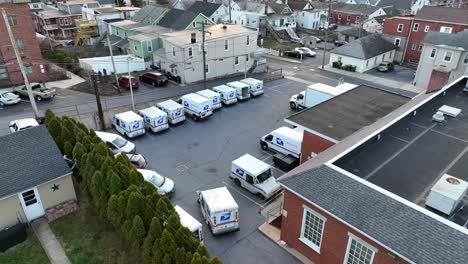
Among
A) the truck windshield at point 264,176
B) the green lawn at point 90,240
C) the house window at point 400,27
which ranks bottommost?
the green lawn at point 90,240

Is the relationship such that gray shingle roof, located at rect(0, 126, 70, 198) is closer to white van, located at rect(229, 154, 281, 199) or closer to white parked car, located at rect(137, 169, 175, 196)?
white parked car, located at rect(137, 169, 175, 196)

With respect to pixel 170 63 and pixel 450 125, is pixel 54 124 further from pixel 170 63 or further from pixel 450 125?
pixel 450 125

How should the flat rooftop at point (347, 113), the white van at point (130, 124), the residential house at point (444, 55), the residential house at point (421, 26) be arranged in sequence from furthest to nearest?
the residential house at point (421, 26), the residential house at point (444, 55), the white van at point (130, 124), the flat rooftop at point (347, 113)

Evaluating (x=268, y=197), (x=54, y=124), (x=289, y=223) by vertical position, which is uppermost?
(x=54, y=124)

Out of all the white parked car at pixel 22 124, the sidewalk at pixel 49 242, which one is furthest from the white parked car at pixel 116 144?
the sidewalk at pixel 49 242

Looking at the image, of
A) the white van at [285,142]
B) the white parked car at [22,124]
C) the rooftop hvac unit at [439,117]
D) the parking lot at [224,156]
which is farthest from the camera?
the white parked car at [22,124]

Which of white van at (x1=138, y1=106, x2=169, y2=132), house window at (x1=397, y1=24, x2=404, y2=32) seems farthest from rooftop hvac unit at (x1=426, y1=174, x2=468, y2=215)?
house window at (x1=397, y1=24, x2=404, y2=32)

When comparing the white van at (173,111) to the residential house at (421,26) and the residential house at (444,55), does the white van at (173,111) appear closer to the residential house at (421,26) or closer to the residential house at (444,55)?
the residential house at (444,55)

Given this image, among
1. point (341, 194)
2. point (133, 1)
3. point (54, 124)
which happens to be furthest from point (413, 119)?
point (133, 1)
